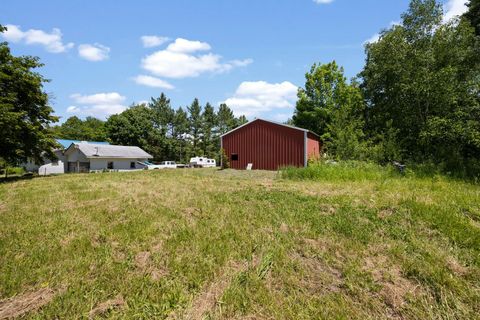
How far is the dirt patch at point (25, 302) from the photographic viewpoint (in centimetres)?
242

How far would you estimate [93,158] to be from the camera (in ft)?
89.7

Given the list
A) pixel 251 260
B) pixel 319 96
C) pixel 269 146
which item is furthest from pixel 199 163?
pixel 251 260

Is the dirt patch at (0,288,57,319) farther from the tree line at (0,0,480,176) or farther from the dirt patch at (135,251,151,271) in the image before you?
the tree line at (0,0,480,176)

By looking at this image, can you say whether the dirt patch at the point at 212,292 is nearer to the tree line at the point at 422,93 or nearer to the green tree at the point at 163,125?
the tree line at the point at 422,93

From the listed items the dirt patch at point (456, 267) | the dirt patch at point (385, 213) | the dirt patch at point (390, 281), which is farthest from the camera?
the dirt patch at point (385, 213)

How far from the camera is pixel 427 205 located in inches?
189

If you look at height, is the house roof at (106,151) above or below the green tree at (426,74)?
below

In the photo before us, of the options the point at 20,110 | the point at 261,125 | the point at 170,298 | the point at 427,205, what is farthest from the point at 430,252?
the point at 20,110

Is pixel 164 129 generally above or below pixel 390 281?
above

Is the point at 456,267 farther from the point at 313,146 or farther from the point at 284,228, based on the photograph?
the point at 313,146

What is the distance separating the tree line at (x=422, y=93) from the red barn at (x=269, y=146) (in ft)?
5.92

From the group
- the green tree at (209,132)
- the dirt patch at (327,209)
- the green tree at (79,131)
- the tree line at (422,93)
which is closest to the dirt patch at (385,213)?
the dirt patch at (327,209)

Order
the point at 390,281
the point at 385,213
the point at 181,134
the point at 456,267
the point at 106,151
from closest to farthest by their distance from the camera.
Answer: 1. the point at 390,281
2. the point at 456,267
3. the point at 385,213
4. the point at 106,151
5. the point at 181,134

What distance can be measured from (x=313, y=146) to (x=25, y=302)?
56.9ft
